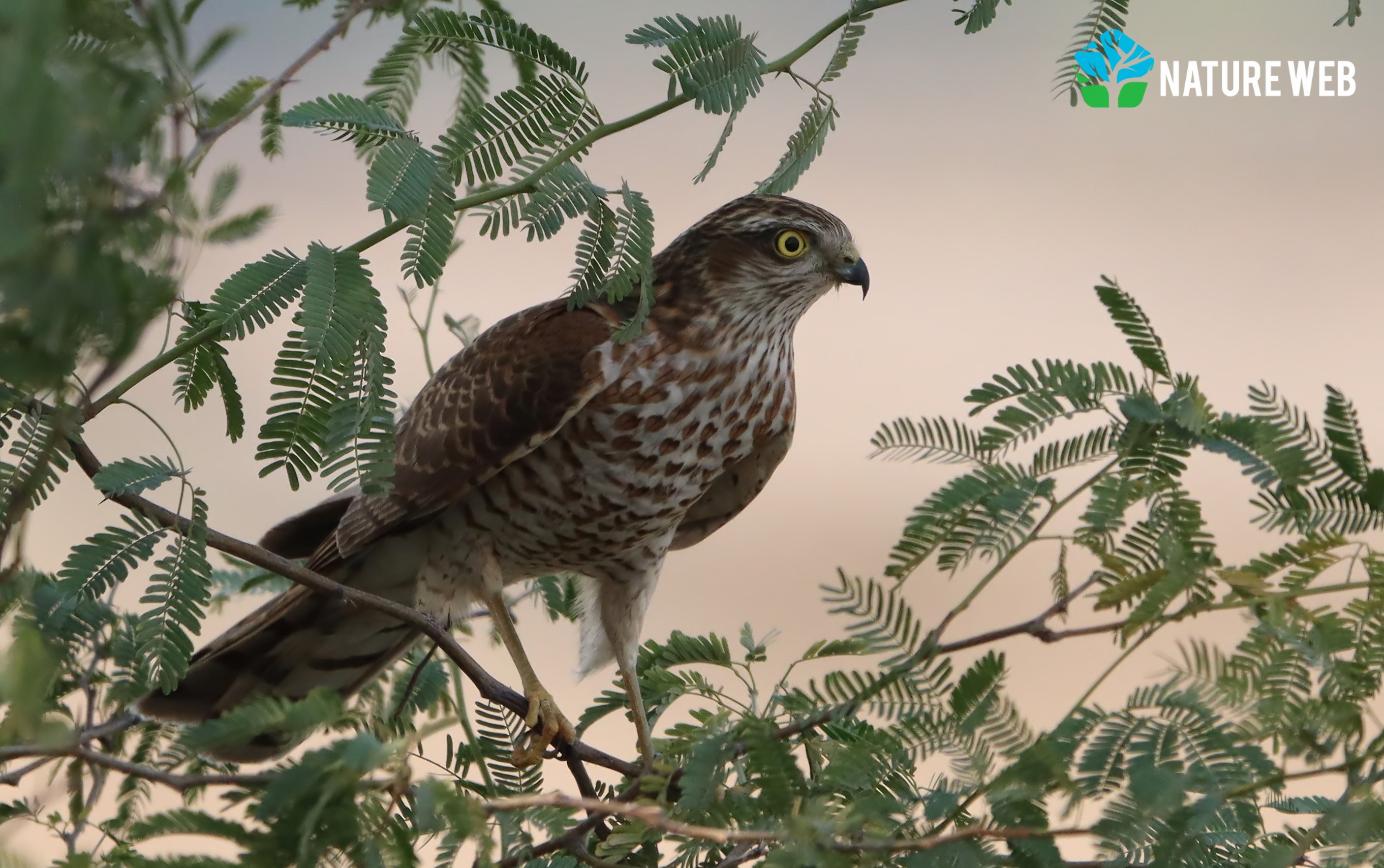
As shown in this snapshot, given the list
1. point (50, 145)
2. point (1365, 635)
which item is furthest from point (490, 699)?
point (50, 145)

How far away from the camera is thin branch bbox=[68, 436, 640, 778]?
5.07ft

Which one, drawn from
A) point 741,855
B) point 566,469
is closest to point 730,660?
point 741,855

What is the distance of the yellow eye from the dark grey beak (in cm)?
9

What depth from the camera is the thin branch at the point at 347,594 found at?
154 cm

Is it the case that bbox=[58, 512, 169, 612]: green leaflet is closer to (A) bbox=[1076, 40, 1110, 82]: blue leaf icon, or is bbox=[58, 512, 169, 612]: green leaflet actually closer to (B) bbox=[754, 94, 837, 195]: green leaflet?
(B) bbox=[754, 94, 837, 195]: green leaflet

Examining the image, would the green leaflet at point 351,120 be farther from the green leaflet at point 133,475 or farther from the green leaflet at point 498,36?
the green leaflet at point 133,475

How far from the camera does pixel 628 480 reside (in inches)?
104

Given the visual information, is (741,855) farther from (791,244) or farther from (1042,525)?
(791,244)

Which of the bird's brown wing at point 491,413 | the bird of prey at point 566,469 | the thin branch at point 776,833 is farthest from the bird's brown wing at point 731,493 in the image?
the thin branch at point 776,833

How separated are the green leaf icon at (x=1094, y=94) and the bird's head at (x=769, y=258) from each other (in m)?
0.58

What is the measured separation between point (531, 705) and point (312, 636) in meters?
0.64

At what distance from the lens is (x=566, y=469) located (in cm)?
265

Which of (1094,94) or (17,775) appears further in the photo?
(1094,94)

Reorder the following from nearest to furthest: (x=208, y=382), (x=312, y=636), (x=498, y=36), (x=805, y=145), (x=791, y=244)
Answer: (x=208, y=382), (x=498, y=36), (x=805, y=145), (x=791, y=244), (x=312, y=636)
